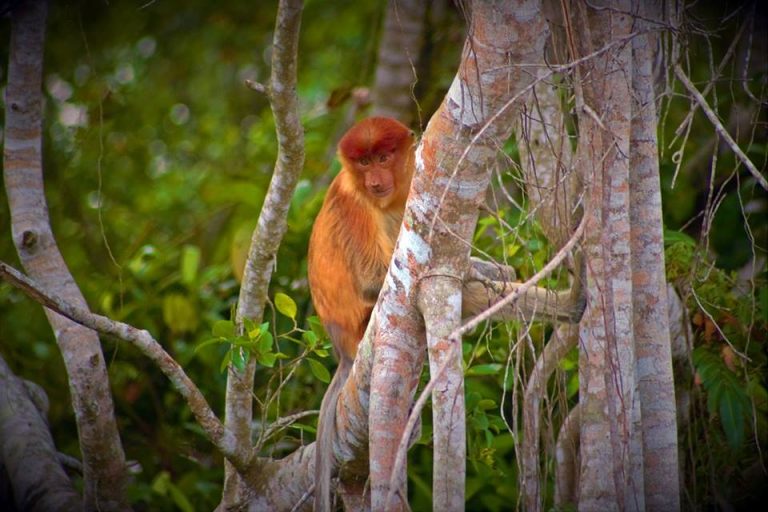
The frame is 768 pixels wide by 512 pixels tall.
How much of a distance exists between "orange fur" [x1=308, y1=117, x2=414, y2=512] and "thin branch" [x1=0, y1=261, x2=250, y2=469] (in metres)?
1.02

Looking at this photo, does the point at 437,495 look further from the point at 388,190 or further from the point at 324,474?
the point at 388,190

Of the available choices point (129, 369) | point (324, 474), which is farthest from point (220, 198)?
point (324, 474)

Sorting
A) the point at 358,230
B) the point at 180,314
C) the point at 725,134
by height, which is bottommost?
the point at 180,314

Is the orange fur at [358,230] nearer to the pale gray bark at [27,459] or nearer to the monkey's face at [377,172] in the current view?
the monkey's face at [377,172]

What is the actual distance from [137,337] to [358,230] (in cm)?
173

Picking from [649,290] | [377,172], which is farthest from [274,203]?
[649,290]

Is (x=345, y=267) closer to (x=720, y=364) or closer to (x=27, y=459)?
(x=27, y=459)

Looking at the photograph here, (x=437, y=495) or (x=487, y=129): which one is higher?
(x=487, y=129)

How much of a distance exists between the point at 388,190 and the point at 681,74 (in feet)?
6.31

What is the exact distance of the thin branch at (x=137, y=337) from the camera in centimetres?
320

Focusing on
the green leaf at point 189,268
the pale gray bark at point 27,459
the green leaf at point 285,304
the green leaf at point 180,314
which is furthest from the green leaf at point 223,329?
the green leaf at point 189,268

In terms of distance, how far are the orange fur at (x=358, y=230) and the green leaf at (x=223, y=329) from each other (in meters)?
1.00

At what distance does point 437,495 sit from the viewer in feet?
9.73

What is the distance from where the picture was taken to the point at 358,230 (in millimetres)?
4840
